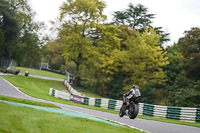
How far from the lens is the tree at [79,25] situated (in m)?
53.2

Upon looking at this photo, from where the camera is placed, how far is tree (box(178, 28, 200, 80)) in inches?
1555

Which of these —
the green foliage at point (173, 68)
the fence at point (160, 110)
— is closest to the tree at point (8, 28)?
the green foliage at point (173, 68)

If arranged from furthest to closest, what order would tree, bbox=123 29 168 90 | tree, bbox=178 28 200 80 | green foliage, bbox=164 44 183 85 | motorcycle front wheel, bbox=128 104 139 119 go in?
green foliage, bbox=164 44 183 85 → tree, bbox=123 29 168 90 → tree, bbox=178 28 200 80 → motorcycle front wheel, bbox=128 104 139 119

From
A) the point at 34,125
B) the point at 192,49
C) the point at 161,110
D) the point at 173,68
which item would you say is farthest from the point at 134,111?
the point at 173,68

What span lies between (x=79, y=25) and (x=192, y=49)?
20.6m

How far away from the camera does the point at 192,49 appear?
40062 mm

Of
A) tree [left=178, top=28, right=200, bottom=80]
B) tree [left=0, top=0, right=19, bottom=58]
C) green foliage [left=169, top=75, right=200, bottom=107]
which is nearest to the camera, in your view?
green foliage [left=169, top=75, right=200, bottom=107]

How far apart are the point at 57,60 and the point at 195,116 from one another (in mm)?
63364

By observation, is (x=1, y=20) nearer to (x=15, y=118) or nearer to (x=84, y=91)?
(x=84, y=91)

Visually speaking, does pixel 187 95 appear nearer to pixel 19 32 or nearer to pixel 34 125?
pixel 34 125

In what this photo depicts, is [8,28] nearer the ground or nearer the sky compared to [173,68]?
nearer the sky

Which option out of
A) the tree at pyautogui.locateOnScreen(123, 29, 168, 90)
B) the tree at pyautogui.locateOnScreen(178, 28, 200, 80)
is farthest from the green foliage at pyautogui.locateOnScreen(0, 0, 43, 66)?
the tree at pyautogui.locateOnScreen(178, 28, 200, 80)

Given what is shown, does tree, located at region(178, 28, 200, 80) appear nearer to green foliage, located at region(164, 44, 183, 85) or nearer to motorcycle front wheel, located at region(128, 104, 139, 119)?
green foliage, located at region(164, 44, 183, 85)

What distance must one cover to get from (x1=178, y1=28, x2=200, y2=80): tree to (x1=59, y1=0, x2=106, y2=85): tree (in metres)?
17.2
